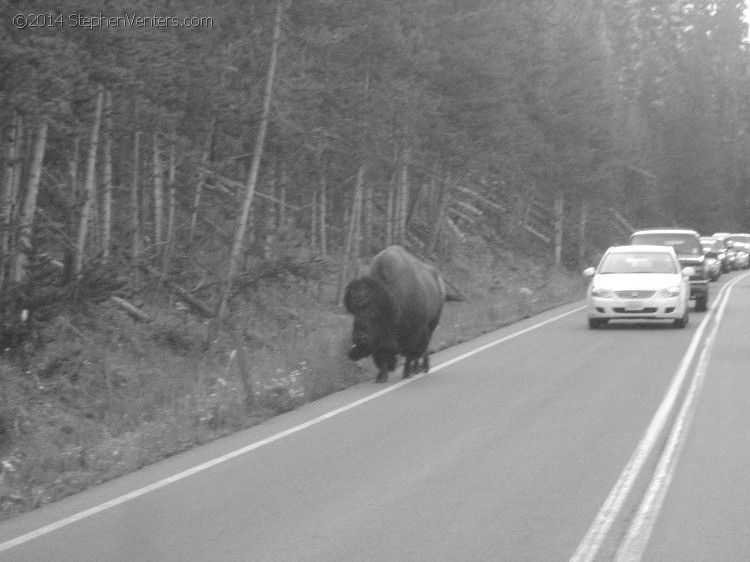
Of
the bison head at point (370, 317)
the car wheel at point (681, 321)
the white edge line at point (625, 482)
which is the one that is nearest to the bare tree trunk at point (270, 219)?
the car wheel at point (681, 321)

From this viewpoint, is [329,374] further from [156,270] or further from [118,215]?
[118,215]

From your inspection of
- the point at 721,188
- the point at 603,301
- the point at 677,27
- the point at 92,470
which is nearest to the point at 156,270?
the point at 603,301

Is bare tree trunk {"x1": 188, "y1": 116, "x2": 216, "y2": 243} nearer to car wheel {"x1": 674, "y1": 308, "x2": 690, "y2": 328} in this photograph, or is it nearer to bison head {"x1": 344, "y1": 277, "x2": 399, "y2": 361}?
car wheel {"x1": 674, "y1": 308, "x2": 690, "y2": 328}

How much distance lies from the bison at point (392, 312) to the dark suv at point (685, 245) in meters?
14.0

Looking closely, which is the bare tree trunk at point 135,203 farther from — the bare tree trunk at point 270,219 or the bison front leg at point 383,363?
the bison front leg at point 383,363

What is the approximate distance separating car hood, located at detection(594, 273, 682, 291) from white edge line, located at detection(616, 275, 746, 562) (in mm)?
8764

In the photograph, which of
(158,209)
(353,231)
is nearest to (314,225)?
(353,231)

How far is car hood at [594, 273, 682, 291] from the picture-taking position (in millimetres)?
26188

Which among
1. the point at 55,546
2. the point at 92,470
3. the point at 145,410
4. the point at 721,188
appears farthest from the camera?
the point at 721,188

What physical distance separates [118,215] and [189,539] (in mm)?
20857

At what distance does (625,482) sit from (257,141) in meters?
17.3

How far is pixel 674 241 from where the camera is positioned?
114ft

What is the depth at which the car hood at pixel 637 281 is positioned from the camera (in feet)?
85.9

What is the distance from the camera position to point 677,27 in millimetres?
135000
